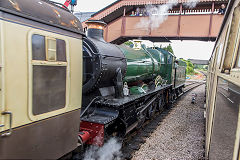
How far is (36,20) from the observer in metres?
2.30

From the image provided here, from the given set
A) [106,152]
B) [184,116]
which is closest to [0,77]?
[106,152]

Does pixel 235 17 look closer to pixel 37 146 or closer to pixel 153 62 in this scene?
pixel 37 146

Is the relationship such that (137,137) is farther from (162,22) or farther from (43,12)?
(162,22)

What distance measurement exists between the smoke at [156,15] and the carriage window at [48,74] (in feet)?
33.4

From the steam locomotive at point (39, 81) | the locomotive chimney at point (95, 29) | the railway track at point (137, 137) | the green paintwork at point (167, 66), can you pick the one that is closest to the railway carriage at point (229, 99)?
the steam locomotive at point (39, 81)

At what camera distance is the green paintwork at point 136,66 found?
612 cm

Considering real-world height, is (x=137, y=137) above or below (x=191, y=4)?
below

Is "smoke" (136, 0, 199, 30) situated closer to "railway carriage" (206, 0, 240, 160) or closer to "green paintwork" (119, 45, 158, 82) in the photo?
"green paintwork" (119, 45, 158, 82)

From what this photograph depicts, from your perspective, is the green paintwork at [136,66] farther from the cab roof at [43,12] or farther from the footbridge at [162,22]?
the footbridge at [162,22]

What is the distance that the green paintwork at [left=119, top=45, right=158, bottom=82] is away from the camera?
6.12 meters

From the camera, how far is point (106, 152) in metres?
4.62

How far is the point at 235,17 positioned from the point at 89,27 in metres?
3.58

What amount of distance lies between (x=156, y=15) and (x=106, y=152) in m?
9.48

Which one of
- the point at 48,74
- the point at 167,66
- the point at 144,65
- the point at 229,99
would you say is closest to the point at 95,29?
the point at 144,65
